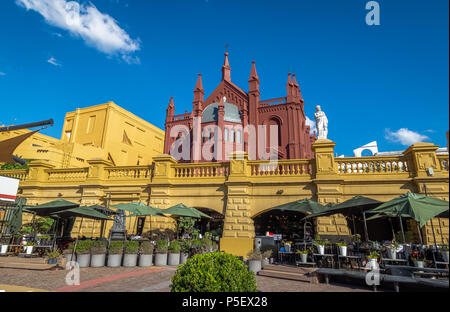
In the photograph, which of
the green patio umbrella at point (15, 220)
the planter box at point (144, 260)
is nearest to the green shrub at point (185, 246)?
the planter box at point (144, 260)

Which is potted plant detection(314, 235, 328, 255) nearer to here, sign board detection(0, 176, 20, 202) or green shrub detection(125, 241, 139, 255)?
green shrub detection(125, 241, 139, 255)

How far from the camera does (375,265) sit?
7.96m

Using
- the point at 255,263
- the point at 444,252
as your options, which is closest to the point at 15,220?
the point at 255,263

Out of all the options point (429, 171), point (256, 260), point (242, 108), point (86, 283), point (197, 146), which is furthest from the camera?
point (242, 108)

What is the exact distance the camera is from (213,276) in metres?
4.57

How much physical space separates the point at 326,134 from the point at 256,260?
873 cm

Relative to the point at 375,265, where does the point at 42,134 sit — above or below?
above

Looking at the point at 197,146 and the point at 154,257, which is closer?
the point at 154,257

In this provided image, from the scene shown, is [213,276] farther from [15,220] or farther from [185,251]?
[15,220]

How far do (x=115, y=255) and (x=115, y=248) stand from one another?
276mm

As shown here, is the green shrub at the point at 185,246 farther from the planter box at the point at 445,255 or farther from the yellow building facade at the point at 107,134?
the yellow building facade at the point at 107,134

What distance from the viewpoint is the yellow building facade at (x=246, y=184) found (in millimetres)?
12172
